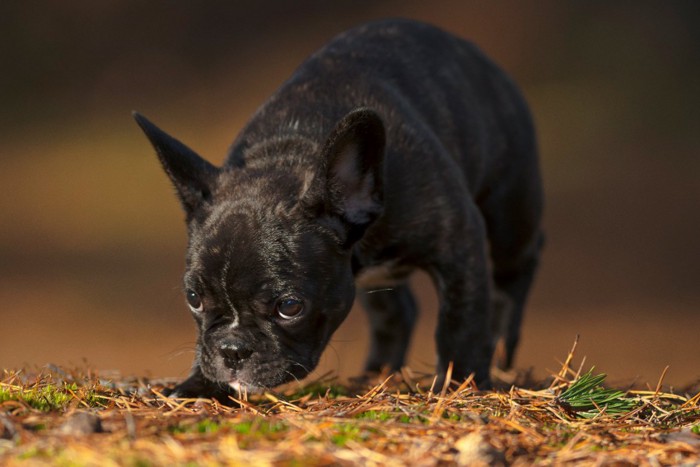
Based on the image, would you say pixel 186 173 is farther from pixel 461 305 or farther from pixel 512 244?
pixel 512 244

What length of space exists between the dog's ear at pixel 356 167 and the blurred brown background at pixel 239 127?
14.9 feet

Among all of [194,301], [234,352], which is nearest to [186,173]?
[194,301]

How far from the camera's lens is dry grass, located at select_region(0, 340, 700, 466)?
2.76m

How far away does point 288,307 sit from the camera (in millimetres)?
4266

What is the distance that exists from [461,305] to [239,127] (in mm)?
12724

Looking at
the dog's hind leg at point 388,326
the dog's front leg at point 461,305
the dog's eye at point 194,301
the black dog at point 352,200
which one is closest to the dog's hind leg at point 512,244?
the black dog at point 352,200

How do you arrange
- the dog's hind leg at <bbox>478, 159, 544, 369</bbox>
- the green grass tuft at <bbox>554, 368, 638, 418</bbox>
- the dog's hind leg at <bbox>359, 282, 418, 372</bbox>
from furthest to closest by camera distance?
the dog's hind leg at <bbox>359, 282, 418, 372</bbox> < the dog's hind leg at <bbox>478, 159, 544, 369</bbox> < the green grass tuft at <bbox>554, 368, 638, 418</bbox>

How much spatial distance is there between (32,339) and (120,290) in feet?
5.76

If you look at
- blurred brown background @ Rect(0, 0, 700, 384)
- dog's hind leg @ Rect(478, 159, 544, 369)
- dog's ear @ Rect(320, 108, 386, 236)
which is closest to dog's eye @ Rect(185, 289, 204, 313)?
dog's ear @ Rect(320, 108, 386, 236)

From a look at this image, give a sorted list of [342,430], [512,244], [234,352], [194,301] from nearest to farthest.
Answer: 1. [342,430]
2. [234,352]
3. [194,301]
4. [512,244]

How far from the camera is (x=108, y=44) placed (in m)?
19.9

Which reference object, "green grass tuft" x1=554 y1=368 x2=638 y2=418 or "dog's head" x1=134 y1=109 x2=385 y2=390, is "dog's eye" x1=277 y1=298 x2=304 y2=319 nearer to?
"dog's head" x1=134 y1=109 x2=385 y2=390

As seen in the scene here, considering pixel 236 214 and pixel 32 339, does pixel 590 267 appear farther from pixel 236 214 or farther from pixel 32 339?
pixel 236 214

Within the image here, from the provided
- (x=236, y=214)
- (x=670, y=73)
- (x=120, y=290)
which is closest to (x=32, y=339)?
(x=120, y=290)
